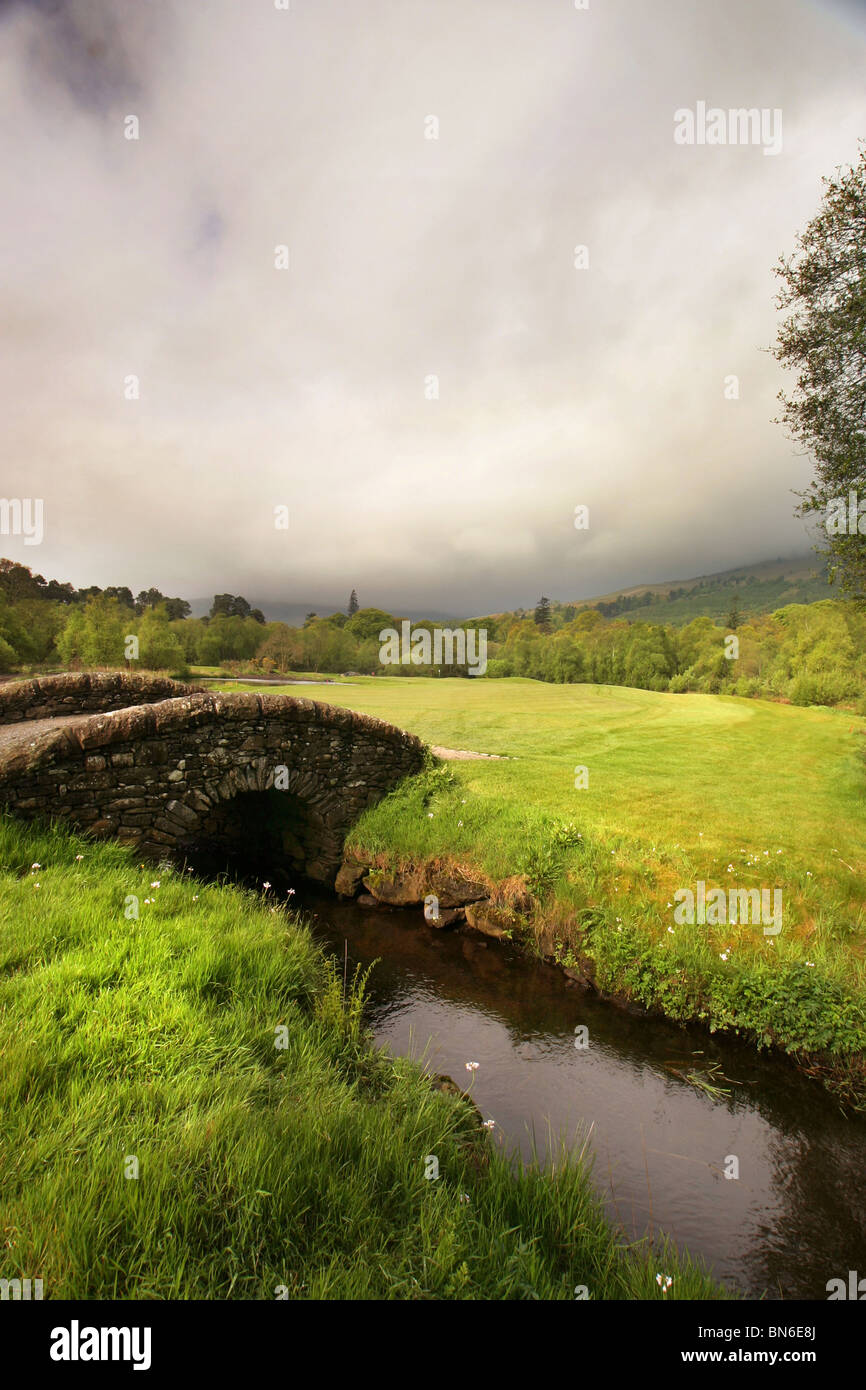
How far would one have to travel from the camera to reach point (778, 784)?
1503cm

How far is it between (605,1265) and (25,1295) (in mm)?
3429

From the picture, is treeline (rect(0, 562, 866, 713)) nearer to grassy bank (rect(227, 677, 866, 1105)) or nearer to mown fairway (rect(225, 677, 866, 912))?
mown fairway (rect(225, 677, 866, 912))

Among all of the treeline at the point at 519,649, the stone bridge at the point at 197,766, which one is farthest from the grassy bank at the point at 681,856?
the treeline at the point at 519,649

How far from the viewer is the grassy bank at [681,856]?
707cm

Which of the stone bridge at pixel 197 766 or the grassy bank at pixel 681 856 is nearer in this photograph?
the grassy bank at pixel 681 856

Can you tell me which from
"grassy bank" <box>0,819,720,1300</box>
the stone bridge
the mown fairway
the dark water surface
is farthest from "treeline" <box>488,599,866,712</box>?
"grassy bank" <box>0,819,720,1300</box>

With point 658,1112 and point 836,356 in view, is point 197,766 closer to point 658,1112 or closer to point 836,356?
point 658,1112

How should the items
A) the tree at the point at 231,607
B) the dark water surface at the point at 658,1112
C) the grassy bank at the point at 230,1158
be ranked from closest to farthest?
the grassy bank at the point at 230,1158 → the dark water surface at the point at 658,1112 → the tree at the point at 231,607

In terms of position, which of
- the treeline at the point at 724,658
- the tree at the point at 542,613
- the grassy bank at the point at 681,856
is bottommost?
the grassy bank at the point at 681,856

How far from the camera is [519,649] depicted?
8738 centimetres

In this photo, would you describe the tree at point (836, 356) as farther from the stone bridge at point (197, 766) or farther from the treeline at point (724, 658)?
the treeline at point (724, 658)

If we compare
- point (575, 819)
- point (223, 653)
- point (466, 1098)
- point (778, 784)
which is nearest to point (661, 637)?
point (223, 653)

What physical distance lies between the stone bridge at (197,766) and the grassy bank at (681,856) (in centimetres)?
123

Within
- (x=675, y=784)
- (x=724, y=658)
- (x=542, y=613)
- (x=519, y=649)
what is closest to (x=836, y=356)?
(x=675, y=784)
